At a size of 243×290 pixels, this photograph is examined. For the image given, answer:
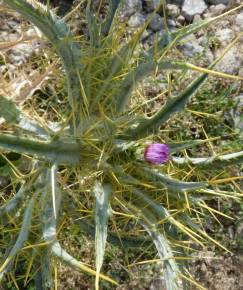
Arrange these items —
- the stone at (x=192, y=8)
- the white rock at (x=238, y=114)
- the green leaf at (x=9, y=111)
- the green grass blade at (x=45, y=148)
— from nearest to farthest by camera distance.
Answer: the green grass blade at (x=45, y=148), the green leaf at (x=9, y=111), the white rock at (x=238, y=114), the stone at (x=192, y=8)

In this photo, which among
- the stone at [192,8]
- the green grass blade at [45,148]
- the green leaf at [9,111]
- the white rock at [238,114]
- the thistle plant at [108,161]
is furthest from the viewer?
the stone at [192,8]

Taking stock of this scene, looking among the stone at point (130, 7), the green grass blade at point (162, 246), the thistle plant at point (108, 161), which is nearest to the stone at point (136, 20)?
the stone at point (130, 7)

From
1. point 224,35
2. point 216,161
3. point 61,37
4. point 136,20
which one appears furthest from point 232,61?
point 61,37

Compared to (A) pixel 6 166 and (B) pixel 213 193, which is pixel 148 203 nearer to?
(B) pixel 213 193

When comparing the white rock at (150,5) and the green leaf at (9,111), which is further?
the white rock at (150,5)

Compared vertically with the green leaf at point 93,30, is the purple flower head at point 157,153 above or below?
below

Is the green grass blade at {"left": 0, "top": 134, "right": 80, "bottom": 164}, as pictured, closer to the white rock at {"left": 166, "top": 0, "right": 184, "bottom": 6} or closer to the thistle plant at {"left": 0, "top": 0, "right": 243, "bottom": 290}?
the thistle plant at {"left": 0, "top": 0, "right": 243, "bottom": 290}

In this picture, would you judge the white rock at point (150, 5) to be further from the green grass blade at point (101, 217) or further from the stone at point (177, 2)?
the green grass blade at point (101, 217)
